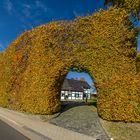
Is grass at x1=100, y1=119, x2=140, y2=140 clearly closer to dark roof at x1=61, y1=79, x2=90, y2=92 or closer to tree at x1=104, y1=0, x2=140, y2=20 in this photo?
tree at x1=104, y1=0, x2=140, y2=20

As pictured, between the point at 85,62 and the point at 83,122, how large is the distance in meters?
3.58

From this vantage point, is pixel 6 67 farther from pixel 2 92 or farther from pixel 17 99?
pixel 17 99

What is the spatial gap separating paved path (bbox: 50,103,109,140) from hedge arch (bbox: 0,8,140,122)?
773 millimetres

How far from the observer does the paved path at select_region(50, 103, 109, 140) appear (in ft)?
43.3

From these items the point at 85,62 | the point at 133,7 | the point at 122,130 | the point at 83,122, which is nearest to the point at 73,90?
the point at 133,7

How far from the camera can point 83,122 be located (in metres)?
15.2

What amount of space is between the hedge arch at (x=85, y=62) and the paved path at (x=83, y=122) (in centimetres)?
77

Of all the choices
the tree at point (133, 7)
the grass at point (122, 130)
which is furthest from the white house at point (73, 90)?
the grass at point (122, 130)

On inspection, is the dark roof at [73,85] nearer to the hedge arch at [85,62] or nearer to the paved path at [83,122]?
the hedge arch at [85,62]

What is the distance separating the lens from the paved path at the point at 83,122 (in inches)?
519

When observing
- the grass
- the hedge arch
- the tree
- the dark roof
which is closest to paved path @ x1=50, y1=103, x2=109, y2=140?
the grass

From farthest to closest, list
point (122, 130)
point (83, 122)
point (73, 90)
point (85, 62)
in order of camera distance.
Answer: point (73, 90) → point (85, 62) → point (83, 122) → point (122, 130)

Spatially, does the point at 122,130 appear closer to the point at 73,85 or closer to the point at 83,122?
the point at 83,122

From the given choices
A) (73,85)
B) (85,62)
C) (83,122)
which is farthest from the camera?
(73,85)
